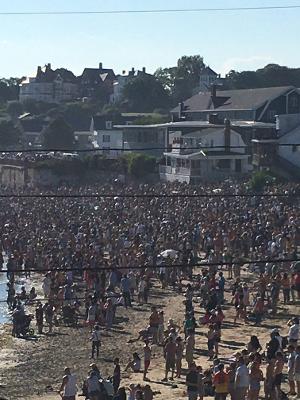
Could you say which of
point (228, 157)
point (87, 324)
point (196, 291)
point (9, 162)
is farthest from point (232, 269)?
point (9, 162)

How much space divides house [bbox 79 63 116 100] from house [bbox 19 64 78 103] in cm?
165

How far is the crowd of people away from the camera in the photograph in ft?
62.7

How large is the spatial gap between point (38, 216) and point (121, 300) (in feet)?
77.9

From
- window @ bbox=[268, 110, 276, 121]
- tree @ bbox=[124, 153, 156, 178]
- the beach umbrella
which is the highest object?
window @ bbox=[268, 110, 276, 121]

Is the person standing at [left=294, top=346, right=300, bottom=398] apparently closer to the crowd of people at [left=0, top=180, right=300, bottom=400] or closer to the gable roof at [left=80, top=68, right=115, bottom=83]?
the crowd of people at [left=0, top=180, right=300, bottom=400]

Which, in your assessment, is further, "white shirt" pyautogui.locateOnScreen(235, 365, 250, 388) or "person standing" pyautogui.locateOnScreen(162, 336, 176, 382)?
"person standing" pyautogui.locateOnScreen(162, 336, 176, 382)

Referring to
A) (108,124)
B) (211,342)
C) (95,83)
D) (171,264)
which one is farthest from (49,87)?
(211,342)

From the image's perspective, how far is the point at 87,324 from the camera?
93.8 ft

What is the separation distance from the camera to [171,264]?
33.5 metres

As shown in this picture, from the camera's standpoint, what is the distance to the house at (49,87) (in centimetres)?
14938

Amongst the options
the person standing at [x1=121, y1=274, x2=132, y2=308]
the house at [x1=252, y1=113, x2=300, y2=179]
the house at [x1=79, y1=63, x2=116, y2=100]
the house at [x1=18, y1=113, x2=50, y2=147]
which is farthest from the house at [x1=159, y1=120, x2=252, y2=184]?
the house at [x1=79, y1=63, x2=116, y2=100]

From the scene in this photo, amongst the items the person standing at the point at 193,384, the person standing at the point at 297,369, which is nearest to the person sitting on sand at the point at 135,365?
the person standing at the point at 193,384

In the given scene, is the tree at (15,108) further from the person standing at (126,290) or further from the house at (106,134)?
the person standing at (126,290)

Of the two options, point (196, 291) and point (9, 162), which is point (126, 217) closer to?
point (196, 291)
